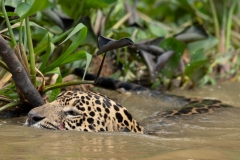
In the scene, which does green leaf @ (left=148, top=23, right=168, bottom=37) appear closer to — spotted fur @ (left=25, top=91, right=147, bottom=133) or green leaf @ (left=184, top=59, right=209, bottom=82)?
green leaf @ (left=184, top=59, right=209, bottom=82)

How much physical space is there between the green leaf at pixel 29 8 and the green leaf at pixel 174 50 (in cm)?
248

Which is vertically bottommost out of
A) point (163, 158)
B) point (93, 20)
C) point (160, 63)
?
point (163, 158)

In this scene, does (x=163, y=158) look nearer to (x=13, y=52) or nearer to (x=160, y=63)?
(x=13, y=52)

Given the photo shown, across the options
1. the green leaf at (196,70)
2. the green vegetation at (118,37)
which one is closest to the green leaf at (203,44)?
the green vegetation at (118,37)

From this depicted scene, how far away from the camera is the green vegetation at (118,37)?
4.83 meters

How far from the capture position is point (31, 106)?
4.86 metres

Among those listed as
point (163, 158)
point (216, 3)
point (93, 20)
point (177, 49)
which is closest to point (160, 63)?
point (177, 49)

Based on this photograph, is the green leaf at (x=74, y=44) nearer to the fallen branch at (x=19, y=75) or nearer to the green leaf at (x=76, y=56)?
the green leaf at (x=76, y=56)

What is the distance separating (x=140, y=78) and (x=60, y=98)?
273 cm

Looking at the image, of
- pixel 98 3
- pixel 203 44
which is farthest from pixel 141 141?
pixel 203 44

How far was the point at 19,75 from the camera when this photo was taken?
14.9 feet

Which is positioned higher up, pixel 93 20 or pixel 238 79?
pixel 93 20

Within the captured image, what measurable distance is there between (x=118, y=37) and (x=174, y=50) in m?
0.67

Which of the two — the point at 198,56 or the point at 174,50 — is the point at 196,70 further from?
the point at 174,50
